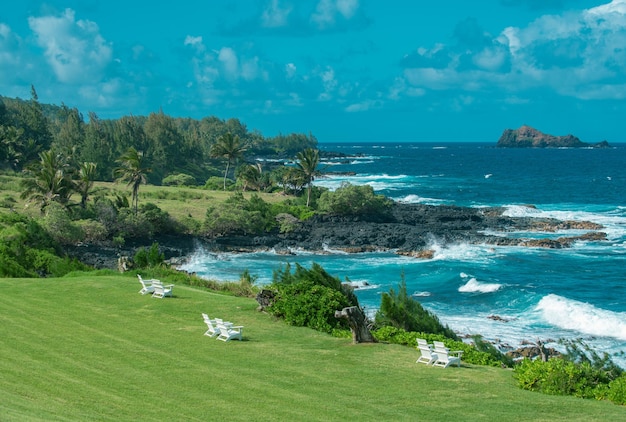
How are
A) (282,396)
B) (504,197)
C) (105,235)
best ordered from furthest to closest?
(504,197) < (105,235) < (282,396)

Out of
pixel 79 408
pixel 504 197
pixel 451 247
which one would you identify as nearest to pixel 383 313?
pixel 79 408

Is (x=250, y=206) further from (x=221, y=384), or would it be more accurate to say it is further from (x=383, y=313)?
(x=221, y=384)

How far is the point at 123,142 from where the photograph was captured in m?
103

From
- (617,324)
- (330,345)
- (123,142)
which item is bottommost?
(617,324)

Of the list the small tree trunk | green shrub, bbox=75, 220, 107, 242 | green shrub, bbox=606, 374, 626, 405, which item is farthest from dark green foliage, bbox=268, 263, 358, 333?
green shrub, bbox=75, 220, 107, 242

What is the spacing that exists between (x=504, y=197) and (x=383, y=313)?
71983 mm

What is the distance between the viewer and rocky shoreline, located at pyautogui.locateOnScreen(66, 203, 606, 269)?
47594 mm

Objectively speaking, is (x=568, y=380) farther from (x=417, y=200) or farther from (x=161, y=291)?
(x=417, y=200)

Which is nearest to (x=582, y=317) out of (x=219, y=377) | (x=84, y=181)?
(x=219, y=377)

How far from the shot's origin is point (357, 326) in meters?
17.6

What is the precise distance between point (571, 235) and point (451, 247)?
1220 centimetres

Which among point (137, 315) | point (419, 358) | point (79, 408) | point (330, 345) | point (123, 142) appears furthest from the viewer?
point (123, 142)

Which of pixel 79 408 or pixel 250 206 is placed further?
pixel 250 206

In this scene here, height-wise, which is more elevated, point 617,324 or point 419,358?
point 419,358
